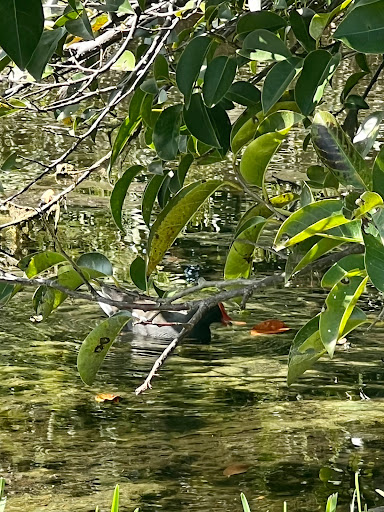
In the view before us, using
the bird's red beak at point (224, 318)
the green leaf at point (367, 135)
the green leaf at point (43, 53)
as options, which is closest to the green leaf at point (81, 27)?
the green leaf at point (43, 53)

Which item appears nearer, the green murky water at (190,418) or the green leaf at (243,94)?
the green leaf at (243,94)

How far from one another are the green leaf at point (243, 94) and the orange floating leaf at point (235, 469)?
5.82 ft

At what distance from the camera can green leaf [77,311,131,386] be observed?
6.02 ft

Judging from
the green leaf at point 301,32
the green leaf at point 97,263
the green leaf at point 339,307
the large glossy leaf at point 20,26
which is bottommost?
the green leaf at point 97,263

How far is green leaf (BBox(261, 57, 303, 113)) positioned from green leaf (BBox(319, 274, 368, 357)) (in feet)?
1.05

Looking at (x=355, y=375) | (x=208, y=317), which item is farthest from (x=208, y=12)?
(x=208, y=317)

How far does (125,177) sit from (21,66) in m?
0.98

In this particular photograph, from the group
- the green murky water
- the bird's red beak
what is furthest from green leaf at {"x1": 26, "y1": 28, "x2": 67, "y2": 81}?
the bird's red beak

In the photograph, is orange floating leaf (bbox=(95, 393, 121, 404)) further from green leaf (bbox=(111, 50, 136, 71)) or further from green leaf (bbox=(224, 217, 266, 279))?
green leaf (bbox=(224, 217, 266, 279))

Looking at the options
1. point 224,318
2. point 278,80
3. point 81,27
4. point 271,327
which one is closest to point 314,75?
point 278,80

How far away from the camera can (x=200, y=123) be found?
76.0 inches

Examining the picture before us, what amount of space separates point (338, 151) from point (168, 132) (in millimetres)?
455

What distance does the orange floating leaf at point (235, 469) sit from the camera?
140 inches

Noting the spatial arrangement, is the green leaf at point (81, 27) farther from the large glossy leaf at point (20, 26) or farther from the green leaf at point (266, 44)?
the large glossy leaf at point (20, 26)
